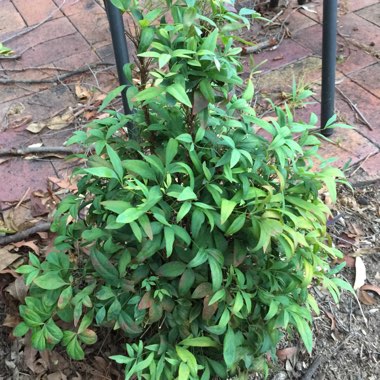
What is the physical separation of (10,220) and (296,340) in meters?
1.21

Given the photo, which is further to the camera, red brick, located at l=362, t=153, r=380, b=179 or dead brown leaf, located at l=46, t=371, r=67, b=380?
red brick, located at l=362, t=153, r=380, b=179

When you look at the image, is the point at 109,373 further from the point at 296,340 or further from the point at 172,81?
the point at 172,81

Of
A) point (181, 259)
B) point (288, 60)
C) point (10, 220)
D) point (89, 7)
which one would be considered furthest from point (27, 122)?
point (181, 259)

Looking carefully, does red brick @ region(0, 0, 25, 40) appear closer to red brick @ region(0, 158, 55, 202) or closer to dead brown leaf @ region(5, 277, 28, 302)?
red brick @ region(0, 158, 55, 202)

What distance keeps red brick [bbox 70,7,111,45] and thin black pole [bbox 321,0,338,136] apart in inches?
58.8

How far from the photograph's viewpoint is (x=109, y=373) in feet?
5.45

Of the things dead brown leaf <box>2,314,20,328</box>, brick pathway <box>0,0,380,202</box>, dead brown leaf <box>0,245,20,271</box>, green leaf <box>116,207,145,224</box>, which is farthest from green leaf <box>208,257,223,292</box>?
brick pathway <box>0,0,380,202</box>

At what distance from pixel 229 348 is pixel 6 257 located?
0.99 metres

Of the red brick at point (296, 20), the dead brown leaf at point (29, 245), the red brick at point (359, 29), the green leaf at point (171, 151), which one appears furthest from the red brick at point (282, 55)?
the green leaf at point (171, 151)

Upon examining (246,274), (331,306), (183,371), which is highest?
(246,274)

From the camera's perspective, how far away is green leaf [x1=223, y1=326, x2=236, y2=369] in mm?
1350

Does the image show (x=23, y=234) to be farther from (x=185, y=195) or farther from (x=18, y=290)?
(x=185, y=195)

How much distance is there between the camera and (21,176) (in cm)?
240

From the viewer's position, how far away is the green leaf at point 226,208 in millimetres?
1194
